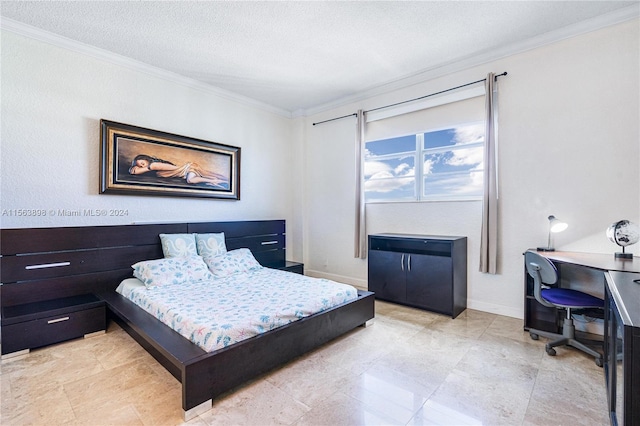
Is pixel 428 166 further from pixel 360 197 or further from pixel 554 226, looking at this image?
pixel 554 226

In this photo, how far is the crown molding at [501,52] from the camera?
105 inches

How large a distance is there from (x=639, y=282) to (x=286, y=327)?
2.16 m

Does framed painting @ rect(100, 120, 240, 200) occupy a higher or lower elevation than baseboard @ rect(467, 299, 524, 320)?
higher

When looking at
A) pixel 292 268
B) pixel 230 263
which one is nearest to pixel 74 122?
pixel 230 263

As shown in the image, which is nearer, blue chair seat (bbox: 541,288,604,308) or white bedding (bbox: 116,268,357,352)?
white bedding (bbox: 116,268,357,352)

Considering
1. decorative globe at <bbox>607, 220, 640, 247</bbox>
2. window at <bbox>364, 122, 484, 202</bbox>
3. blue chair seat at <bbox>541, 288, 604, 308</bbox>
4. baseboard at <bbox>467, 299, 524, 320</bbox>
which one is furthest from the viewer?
window at <bbox>364, 122, 484, 202</bbox>

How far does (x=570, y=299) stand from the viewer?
2.41 metres

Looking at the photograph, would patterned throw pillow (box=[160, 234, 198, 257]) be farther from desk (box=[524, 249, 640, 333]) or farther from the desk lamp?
the desk lamp

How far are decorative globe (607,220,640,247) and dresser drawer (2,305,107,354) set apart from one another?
454 cm

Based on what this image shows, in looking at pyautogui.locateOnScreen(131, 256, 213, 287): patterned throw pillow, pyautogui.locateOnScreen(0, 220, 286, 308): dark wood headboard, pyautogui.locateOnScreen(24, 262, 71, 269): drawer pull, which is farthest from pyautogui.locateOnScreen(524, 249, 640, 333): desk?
pyautogui.locateOnScreen(24, 262, 71, 269): drawer pull

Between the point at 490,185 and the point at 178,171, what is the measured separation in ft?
12.1

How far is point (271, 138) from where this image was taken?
4.97m

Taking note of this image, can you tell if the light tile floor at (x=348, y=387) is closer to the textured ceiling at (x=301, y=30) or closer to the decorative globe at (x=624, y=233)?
the decorative globe at (x=624, y=233)

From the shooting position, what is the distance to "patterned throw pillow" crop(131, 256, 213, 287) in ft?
9.71
